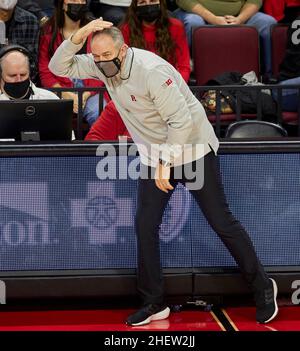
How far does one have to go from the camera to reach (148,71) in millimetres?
4668

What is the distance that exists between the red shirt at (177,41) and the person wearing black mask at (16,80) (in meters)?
1.53

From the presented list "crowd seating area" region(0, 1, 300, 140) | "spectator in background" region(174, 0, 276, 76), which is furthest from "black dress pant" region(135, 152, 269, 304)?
"spectator in background" region(174, 0, 276, 76)

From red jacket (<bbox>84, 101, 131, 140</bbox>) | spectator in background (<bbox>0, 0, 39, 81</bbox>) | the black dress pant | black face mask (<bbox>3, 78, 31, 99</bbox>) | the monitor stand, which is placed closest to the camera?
the black dress pant

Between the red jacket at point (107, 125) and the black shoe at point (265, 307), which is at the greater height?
the red jacket at point (107, 125)

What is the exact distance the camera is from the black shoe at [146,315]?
506cm

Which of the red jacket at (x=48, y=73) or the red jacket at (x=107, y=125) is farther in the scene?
the red jacket at (x=48, y=73)

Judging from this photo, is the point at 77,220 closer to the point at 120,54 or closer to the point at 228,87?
the point at 120,54

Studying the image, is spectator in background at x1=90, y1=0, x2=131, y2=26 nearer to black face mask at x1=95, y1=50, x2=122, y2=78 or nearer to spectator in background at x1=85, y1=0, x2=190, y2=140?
spectator in background at x1=85, y1=0, x2=190, y2=140

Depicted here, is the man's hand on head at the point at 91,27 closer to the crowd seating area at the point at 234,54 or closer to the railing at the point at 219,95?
the railing at the point at 219,95

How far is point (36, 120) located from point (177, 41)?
2.53 meters

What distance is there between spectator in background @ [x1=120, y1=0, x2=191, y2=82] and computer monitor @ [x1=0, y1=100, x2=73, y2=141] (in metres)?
2.21

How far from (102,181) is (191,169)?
0.56 m

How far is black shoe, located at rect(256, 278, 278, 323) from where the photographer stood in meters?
5.08

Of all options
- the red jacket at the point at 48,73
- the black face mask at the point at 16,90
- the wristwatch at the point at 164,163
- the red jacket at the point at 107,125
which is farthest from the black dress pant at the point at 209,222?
the red jacket at the point at 48,73
